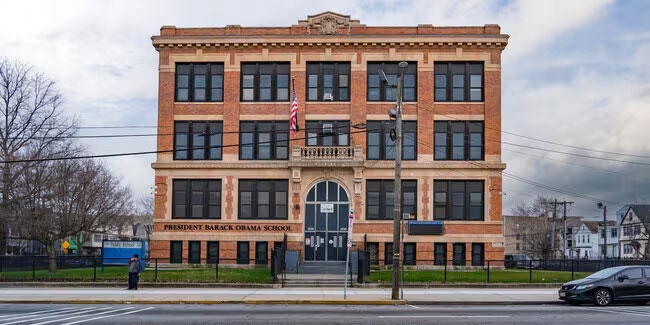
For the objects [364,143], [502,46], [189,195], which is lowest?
[189,195]

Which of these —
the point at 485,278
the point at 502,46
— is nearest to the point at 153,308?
the point at 485,278

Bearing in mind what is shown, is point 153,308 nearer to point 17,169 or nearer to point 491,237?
point 17,169

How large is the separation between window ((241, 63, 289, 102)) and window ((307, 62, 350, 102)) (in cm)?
154

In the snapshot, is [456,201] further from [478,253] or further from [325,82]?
[325,82]

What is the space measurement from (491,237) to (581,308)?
68.9 ft

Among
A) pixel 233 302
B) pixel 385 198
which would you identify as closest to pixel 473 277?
pixel 385 198

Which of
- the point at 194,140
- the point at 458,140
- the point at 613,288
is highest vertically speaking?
the point at 458,140

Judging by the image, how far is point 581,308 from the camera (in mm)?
23672

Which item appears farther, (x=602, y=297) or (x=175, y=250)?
(x=175, y=250)

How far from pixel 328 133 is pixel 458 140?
8.17 m

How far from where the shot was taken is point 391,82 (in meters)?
45.6

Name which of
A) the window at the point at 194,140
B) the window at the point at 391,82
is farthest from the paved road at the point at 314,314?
the window at the point at 391,82

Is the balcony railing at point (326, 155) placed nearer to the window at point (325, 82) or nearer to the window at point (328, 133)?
the window at point (328, 133)

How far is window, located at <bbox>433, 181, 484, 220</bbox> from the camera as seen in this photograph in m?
45.0
